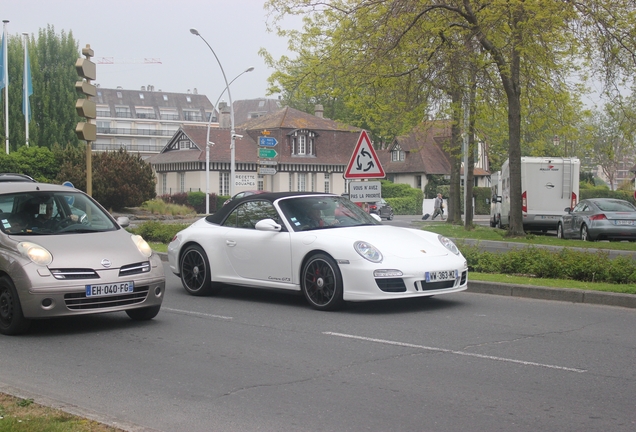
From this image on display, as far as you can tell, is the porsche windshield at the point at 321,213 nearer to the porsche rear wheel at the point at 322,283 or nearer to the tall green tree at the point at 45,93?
the porsche rear wheel at the point at 322,283

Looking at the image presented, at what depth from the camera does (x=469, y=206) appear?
32.7 m

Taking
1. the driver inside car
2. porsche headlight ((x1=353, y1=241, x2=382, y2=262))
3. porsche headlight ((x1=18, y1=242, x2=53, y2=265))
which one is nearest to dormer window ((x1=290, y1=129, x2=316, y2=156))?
porsche headlight ((x1=353, y1=241, x2=382, y2=262))

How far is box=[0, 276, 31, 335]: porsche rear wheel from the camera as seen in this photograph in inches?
A: 329

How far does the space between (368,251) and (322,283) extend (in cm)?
75

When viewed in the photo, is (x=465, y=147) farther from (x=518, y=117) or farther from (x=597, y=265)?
(x=597, y=265)

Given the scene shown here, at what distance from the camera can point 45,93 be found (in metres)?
Answer: 66.1

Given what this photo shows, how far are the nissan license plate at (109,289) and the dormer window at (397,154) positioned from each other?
74815 millimetres

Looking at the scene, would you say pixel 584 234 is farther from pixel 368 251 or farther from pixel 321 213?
pixel 368 251

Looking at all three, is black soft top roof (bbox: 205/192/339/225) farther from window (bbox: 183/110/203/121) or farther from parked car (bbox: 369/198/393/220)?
window (bbox: 183/110/203/121)

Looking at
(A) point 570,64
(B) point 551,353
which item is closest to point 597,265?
(B) point 551,353

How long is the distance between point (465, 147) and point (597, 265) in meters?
21.8

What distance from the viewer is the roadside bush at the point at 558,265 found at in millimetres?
12320

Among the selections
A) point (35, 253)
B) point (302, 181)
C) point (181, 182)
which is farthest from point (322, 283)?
point (181, 182)

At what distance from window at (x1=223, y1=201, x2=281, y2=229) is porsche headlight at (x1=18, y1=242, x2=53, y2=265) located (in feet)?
11.3
